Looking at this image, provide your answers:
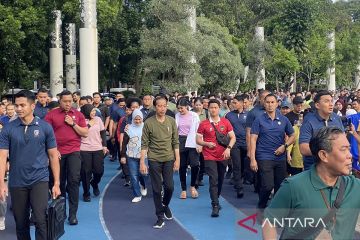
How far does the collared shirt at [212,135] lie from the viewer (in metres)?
8.59

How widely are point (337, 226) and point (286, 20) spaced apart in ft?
134

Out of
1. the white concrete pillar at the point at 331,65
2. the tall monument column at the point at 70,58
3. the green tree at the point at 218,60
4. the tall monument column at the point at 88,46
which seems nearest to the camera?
the tall monument column at the point at 88,46

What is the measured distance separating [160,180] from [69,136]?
4.75ft

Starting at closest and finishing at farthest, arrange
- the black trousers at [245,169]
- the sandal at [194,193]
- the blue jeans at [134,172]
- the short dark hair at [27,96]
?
the short dark hair at [27,96], the blue jeans at [134,172], the sandal at [194,193], the black trousers at [245,169]

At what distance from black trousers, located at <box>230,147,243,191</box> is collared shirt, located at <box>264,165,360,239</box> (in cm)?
701

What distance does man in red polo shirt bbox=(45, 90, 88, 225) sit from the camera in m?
7.82


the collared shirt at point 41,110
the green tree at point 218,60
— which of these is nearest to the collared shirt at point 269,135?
the collared shirt at point 41,110

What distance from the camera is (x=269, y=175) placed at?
301 inches

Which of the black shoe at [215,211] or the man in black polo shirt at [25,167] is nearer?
the man in black polo shirt at [25,167]

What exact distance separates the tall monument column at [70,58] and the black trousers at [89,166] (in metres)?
19.3

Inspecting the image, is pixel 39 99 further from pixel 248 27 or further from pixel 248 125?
pixel 248 27

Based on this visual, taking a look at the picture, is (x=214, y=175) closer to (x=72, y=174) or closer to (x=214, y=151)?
(x=214, y=151)

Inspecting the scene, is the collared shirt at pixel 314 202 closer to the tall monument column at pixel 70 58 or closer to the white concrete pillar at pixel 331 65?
the tall monument column at pixel 70 58

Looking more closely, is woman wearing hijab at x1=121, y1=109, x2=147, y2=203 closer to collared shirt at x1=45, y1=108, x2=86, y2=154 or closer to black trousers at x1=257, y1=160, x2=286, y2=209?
collared shirt at x1=45, y1=108, x2=86, y2=154
